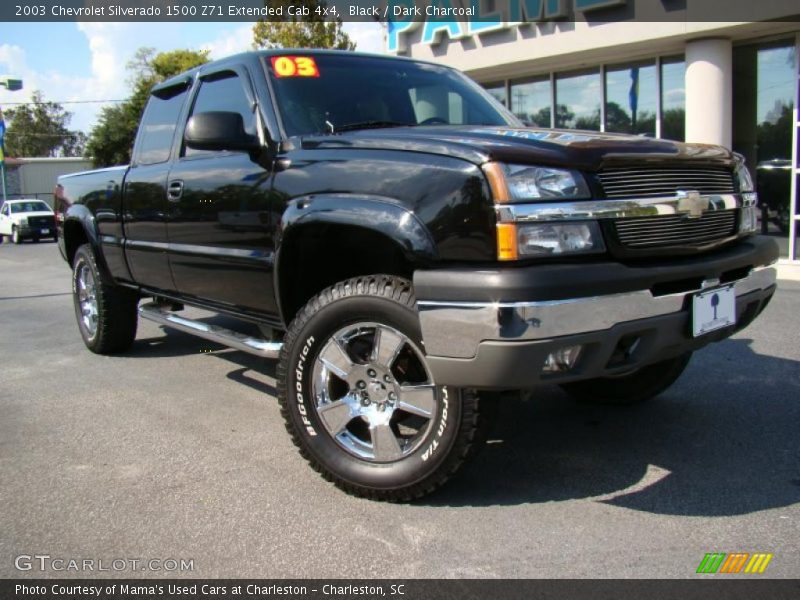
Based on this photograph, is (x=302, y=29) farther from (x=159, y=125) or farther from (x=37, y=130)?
(x=37, y=130)

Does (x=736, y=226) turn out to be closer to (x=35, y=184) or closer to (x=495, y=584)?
(x=495, y=584)

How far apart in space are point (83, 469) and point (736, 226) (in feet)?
10.7

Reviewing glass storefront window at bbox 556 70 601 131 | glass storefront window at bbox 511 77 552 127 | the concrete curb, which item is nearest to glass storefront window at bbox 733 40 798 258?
the concrete curb

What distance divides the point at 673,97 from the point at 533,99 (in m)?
2.76

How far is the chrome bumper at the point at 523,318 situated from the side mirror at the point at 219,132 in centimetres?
145

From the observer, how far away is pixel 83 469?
11.8 feet

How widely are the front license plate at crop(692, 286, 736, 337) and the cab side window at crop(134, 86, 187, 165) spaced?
337 centimetres

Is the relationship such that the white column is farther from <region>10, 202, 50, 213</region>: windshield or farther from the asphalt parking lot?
<region>10, 202, 50, 213</region>: windshield

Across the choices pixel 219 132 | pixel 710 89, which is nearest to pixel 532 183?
pixel 219 132

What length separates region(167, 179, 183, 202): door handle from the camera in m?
4.35

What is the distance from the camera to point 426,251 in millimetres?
2771

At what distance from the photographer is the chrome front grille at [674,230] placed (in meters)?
2.80

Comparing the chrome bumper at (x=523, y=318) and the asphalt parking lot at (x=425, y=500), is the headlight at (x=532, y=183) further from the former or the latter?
the asphalt parking lot at (x=425, y=500)

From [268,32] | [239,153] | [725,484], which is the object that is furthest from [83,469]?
[268,32]
